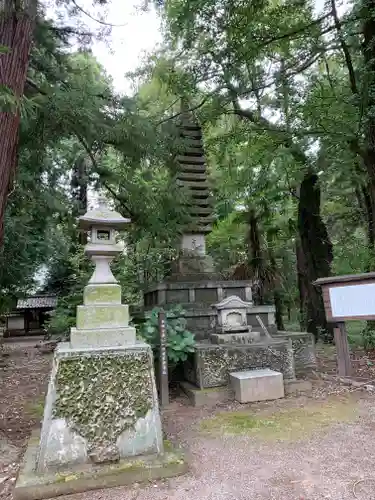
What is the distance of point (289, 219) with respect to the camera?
36.7ft

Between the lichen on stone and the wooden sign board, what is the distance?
3375 mm

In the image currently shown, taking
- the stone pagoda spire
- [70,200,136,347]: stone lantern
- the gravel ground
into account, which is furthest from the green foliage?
[70,200,136,347]: stone lantern

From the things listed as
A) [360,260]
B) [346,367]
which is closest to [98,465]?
[346,367]

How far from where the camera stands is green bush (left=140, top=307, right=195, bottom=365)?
4.79 m

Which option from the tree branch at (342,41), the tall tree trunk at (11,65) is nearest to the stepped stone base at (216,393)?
the tall tree trunk at (11,65)

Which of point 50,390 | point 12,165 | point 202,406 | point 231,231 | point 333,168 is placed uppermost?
point 333,168

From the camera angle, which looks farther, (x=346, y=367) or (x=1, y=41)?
(x=346, y=367)

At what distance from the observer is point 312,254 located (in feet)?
30.1

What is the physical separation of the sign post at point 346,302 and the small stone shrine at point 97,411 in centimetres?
335

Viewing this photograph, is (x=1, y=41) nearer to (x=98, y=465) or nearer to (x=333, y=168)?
(x=98, y=465)

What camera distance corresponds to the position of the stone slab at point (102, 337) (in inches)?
122

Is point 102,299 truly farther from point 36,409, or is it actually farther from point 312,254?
point 312,254

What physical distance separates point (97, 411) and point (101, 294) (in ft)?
3.22

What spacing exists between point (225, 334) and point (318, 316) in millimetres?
4541
